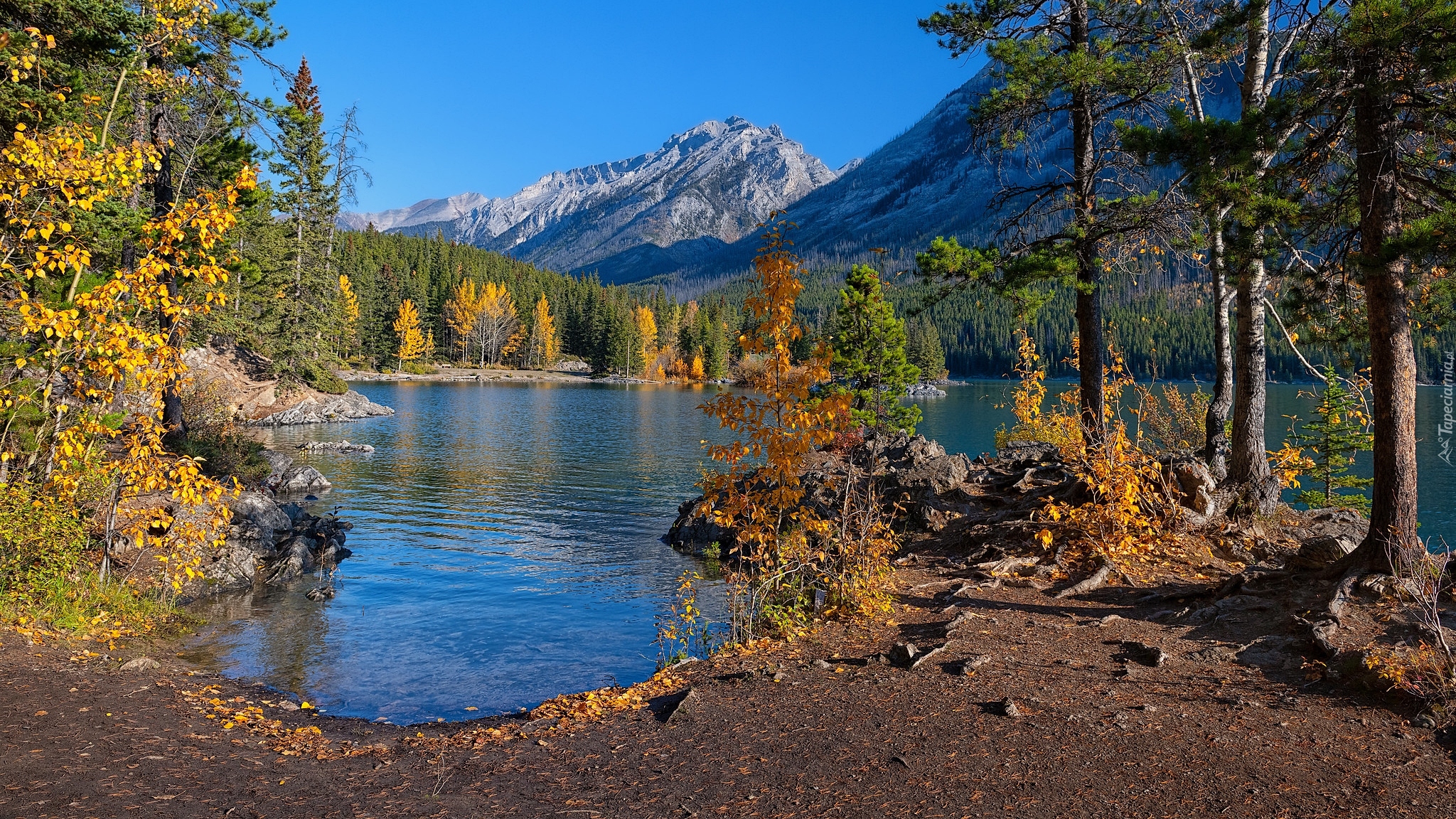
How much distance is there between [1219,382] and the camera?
11.5 metres

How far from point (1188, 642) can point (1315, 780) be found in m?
2.54

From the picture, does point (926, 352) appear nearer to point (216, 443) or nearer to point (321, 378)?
point (321, 378)

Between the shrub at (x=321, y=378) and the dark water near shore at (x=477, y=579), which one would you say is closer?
the dark water near shore at (x=477, y=579)

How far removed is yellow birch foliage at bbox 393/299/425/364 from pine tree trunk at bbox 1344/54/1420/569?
99532 mm

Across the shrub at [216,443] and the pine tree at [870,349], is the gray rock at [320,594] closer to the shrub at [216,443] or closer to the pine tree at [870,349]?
the shrub at [216,443]

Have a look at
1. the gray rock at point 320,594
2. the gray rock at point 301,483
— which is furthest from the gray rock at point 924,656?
the gray rock at point 301,483

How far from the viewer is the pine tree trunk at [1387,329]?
674 cm

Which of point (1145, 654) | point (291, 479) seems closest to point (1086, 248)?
point (1145, 654)

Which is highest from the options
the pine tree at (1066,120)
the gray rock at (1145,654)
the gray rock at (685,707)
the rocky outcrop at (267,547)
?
the pine tree at (1066,120)

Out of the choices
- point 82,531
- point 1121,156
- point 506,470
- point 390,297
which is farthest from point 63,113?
point 390,297

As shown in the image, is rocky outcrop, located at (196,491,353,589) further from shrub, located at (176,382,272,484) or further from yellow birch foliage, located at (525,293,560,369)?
yellow birch foliage, located at (525,293,560,369)

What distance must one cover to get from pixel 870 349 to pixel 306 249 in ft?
114

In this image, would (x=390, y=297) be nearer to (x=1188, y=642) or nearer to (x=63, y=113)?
(x=63, y=113)

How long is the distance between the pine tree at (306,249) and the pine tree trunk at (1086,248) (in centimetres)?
4080
